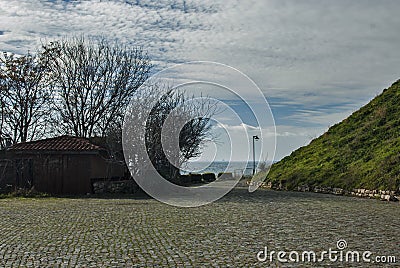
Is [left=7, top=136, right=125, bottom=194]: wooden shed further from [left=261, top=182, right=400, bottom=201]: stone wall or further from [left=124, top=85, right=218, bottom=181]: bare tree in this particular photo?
[left=261, top=182, right=400, bottom=201]: stone wall

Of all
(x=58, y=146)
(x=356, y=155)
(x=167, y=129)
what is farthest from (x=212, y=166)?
(x=356, y=155)

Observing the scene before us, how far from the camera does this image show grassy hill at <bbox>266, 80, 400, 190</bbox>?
23.9m

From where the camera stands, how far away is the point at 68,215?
1555 cm

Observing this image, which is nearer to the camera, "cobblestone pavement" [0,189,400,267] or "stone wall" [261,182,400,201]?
"cobblestone pavement" [0,189,400,267]

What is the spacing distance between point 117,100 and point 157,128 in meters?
11.1

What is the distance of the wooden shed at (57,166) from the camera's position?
25.5m

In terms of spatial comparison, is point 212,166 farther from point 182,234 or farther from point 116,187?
point 182,234

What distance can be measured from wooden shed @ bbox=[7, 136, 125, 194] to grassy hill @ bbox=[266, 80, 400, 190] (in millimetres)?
11088

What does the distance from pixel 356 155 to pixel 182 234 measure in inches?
768

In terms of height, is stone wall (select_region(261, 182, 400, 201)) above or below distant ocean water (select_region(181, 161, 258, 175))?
below

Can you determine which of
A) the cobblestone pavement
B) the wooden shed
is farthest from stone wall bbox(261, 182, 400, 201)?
the wooden shed

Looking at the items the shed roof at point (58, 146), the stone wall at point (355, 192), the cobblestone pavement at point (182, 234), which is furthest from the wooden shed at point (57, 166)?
the stone wall at point (355, 192)

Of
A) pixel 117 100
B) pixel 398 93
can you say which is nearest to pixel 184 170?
pixel 117 100

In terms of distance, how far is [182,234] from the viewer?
37.1ft
